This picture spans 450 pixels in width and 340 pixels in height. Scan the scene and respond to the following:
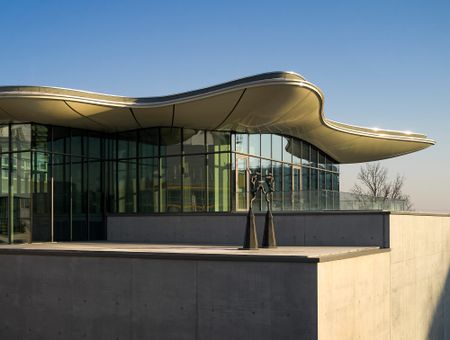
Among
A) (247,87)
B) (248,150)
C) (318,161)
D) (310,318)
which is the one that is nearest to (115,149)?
(248,150)

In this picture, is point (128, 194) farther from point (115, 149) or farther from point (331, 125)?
point (331, 125)

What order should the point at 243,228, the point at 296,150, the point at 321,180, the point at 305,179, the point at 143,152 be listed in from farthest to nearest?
the point at 321,180
the point at 305,179
the point at 296,150
the point at 143,152
the point at 243,228

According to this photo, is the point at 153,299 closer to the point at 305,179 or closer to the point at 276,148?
the point at 276,148

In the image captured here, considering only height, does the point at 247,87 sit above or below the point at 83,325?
above

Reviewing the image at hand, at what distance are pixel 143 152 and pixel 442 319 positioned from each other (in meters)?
16.8

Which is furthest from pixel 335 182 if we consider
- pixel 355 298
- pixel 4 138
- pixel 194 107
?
pixel 355 298

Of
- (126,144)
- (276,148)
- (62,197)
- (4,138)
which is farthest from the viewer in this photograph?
(276,148)

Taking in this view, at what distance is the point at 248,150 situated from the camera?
29.1 metres

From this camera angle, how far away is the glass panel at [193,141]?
92.2ft

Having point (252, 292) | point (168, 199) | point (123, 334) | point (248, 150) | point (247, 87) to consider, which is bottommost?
point (123, 334)

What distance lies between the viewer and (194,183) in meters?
27.8

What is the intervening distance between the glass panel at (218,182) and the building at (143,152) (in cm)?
5

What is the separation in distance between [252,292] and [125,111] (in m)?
12.2

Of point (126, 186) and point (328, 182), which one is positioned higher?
point (328, 182)
